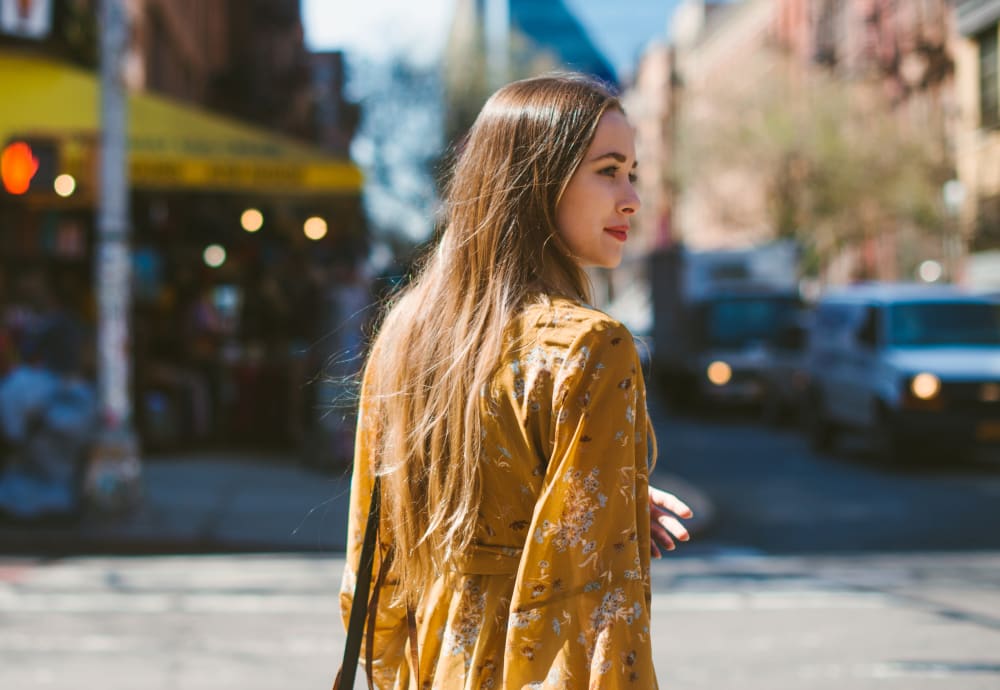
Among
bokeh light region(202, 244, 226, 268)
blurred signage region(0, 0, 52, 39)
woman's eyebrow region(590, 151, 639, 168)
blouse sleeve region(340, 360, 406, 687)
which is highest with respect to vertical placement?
blurred signage region(0, 0, 52, 39)

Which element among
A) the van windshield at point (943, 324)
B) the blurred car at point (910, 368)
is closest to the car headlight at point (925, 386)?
the blurred car at point (910, 368)

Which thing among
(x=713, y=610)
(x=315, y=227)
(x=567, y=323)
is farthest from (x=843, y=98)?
(x=567, y=323)

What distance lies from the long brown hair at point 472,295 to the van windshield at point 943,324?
544 inches

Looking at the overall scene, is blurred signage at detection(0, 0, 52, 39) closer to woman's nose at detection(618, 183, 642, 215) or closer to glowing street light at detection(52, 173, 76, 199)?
glowing street light at detection(52, 173, 76, 199)

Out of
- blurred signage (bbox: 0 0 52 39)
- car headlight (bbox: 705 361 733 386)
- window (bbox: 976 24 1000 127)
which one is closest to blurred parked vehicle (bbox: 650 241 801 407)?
car headlight (bbox: 705 361 733 386)

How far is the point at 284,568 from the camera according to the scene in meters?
9.41

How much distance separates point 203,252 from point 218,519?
23.8 ft

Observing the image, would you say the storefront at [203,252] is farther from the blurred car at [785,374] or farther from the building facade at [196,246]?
A: the blurred car at [785,374]

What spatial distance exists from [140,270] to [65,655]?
10.1 meters

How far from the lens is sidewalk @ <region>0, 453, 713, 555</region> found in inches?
399

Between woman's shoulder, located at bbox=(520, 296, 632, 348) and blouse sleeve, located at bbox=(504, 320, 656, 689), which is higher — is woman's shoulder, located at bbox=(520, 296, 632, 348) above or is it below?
above

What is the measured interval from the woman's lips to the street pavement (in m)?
3.56

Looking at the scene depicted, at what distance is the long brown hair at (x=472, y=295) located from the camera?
217cm

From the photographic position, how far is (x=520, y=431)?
6.95ft
